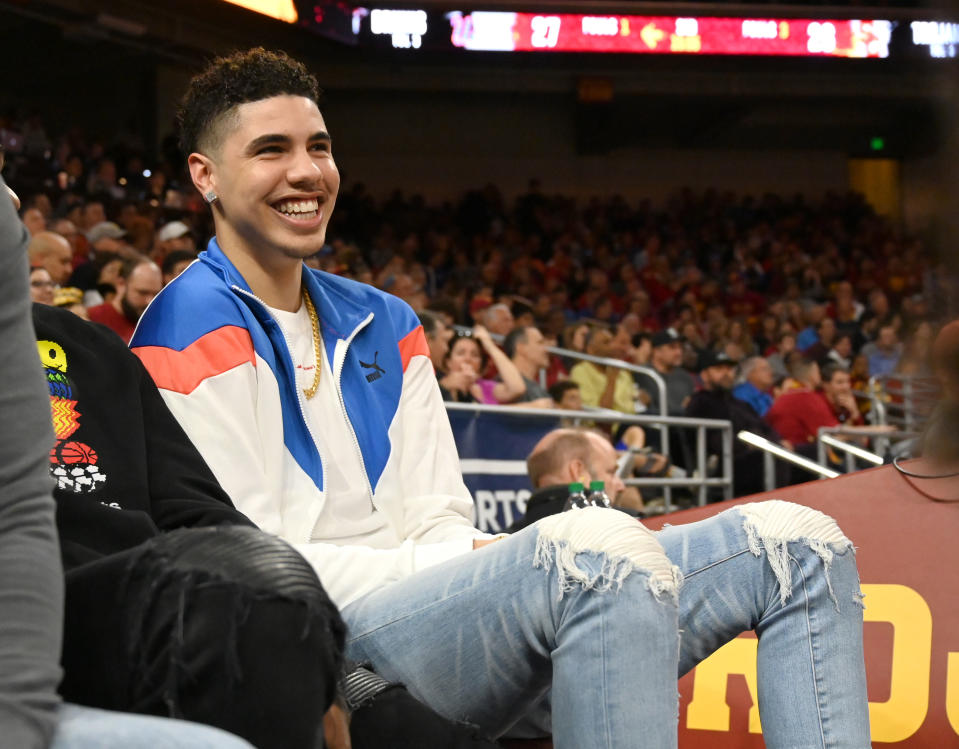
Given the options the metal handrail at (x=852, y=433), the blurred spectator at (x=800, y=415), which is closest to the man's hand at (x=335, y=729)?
the metal handrail at (x=852, y=433)

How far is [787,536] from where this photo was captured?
4.99 ft

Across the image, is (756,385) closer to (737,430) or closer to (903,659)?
(737,430)

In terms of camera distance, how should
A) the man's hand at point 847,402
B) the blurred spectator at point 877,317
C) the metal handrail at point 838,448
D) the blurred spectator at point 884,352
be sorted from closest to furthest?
the metal handrail at point 838,448
the man's hand at point 847,402
the blurred spectator at point 884,352
the blurred spectator at point 877,317

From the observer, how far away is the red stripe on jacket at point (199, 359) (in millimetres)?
1710

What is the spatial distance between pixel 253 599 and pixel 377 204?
13.4m

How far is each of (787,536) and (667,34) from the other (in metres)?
9.42

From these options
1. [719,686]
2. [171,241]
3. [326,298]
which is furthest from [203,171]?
[171,241]

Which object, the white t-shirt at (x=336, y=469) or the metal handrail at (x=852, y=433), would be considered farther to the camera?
the metal handrail at (x=852, y=433)

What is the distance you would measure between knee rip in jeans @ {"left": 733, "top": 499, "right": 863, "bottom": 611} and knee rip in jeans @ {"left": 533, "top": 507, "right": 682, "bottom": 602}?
0.20 m

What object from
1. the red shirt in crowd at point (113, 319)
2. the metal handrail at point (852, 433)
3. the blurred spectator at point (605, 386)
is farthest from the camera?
the blurred spectator at point (605, 386)

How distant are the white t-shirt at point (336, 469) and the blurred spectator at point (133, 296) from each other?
2705mm

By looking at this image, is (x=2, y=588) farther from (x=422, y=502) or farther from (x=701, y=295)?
(x=701, y=295)

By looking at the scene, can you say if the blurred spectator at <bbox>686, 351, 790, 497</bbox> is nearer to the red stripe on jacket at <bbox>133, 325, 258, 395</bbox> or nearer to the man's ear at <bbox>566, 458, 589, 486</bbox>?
the man's ear at <bbox>566, 458, 589, 486</bbox>

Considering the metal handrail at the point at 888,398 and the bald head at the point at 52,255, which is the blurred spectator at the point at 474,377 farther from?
the metal handrail at the point at 888,398
